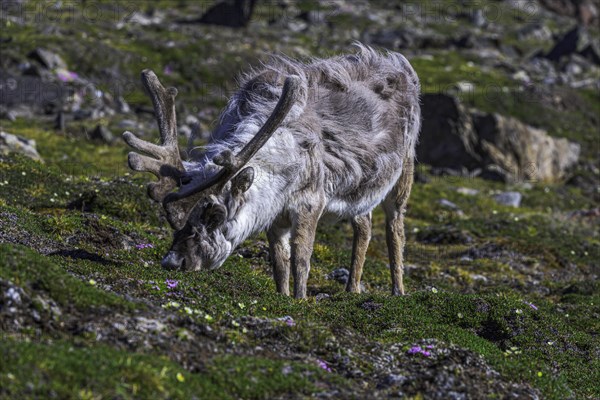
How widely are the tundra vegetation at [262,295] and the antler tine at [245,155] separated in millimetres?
1326

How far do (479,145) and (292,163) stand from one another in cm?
2691

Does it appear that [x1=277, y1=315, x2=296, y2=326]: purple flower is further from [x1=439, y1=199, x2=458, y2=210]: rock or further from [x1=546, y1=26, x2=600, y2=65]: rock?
[x1=546, y1=26, x2=600, y2=65]: rock

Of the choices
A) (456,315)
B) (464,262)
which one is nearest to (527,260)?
(464,262)

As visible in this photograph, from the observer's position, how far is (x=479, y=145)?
38.6 meters

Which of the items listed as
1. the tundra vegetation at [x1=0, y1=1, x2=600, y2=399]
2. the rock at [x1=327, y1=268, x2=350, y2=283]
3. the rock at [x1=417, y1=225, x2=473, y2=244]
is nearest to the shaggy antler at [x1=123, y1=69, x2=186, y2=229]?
the tundra vegetation at [x1=0, y1=1, x2=600, y2=399]

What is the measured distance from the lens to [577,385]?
12469 millimetres

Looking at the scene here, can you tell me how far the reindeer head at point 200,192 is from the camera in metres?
11.8

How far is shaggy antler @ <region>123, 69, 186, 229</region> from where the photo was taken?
11750mm

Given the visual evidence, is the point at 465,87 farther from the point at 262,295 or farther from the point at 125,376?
the point at 125,376

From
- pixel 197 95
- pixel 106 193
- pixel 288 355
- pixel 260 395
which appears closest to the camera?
pixel 260 395

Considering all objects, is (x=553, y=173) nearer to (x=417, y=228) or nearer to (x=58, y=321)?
(x=417, y=228)

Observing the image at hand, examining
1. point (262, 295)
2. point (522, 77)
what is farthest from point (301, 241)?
point (522, 77)

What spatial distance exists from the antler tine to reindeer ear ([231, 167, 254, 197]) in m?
0.13

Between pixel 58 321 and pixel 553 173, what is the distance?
33147mm
